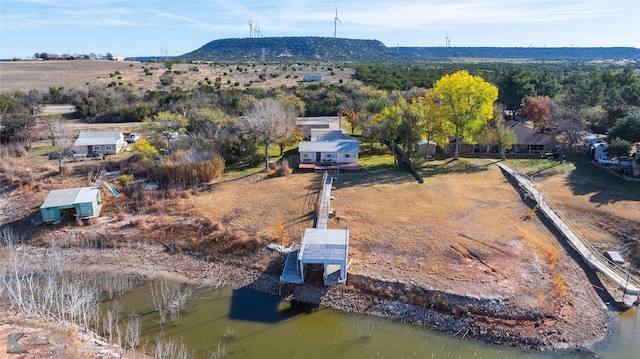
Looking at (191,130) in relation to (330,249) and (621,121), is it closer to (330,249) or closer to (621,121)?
(330,249)

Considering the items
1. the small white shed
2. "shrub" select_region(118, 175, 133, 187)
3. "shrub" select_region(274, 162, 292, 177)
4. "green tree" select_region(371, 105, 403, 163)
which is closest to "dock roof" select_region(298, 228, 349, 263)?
"shrub" select_region(274, 162, 292, 177)

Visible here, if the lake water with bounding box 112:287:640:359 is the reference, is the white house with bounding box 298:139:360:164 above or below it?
above

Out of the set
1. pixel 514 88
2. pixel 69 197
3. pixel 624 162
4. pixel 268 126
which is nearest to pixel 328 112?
pixel 514 88

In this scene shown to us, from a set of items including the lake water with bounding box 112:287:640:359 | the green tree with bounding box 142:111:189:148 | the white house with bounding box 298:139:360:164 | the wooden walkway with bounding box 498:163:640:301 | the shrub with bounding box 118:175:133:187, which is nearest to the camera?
the lake water with bounding box 112:287:640:359

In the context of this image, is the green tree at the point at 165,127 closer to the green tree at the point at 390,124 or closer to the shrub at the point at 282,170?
the shrub at the point at 282,170

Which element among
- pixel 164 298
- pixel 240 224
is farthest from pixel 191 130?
pixel 164 298

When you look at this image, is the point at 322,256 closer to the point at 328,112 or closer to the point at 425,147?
the point at 425,147

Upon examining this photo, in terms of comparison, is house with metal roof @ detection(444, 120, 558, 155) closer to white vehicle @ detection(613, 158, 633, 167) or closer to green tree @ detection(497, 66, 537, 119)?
white vehicle @ detection(613, 158, 633, 167)

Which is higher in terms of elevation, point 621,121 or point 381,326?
point 621,121
